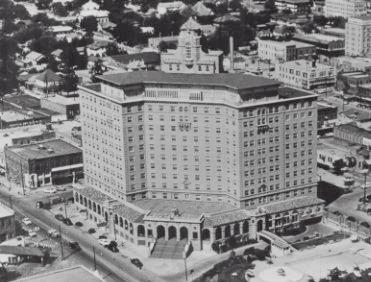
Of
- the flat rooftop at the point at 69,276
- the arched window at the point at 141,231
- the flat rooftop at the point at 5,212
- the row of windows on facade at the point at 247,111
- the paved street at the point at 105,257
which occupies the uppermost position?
the row of windows on facade at the point at 247,111

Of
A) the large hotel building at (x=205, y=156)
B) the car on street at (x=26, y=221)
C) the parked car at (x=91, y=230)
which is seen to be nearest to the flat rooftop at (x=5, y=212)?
the car on street at (x=26, y=221)

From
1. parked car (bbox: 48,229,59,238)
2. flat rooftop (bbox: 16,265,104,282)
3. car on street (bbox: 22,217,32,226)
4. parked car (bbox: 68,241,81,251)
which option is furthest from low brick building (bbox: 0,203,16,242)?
flat rooftop (bbox: 16,265,104,282)

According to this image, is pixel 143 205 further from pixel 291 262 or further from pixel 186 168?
pixel 291 262

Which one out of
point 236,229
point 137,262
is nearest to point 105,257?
point 137,262

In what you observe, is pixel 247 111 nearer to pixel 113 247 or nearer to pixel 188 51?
pixel 188 51

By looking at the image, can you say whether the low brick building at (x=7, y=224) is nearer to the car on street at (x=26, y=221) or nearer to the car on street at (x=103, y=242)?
the car on street at (x=26, y=221)

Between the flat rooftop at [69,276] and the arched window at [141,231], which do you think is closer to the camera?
the flat rooftop at [69,276]

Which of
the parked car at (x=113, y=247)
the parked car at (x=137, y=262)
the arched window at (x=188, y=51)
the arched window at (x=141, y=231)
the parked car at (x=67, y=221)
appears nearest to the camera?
the parked car at (x=137, y=262)

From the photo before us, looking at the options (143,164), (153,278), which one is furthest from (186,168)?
Answer: (153,278)
